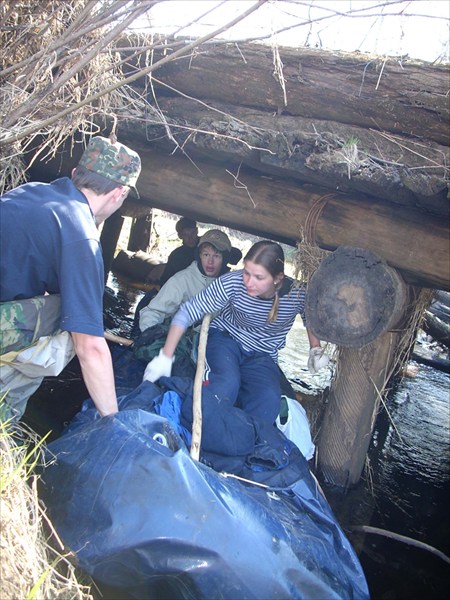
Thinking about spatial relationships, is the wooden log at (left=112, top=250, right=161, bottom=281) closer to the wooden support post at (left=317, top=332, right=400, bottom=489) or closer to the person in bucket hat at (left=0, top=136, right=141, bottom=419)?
the wooden support post at (left=317, top=332, right=400, bottom=489)

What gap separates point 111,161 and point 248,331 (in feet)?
6.56

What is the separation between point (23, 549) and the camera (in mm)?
2064

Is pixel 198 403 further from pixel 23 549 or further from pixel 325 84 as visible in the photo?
pixel 325 84

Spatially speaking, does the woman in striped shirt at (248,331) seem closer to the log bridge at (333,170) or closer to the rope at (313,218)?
the rope at (313,218)

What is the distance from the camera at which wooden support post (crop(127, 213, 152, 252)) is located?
11.0 metres

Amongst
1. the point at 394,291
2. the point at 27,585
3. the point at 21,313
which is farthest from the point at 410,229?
the point at 27,585

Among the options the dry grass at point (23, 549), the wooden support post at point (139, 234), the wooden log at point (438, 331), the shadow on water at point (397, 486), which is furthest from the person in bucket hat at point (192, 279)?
the wooden support post at point (139, 234)

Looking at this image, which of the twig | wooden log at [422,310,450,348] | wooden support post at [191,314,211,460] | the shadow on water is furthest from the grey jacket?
wooden log at [422,310,450,348]

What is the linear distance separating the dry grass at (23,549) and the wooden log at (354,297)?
2.08m

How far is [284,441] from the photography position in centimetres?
385

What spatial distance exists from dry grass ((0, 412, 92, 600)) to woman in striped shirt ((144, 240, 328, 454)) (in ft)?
5.45

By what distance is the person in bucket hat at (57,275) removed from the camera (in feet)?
8.70

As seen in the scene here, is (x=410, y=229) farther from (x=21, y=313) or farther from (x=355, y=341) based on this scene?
(x=21, y=313)

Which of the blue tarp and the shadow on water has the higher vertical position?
the blue tarp
